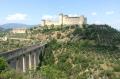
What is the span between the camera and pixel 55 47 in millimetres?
79375

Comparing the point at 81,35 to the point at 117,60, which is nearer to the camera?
the point at 117,60

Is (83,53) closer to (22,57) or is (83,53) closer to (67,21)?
(22,57)

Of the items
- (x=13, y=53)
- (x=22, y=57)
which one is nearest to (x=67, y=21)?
(x=22, y=57)

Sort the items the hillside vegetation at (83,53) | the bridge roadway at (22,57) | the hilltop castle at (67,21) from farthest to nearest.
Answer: the hilltop castle at (67,21) < the hillside vegetation at (83,53) < the bridge roadway at (22,57)

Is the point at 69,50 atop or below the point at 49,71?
below

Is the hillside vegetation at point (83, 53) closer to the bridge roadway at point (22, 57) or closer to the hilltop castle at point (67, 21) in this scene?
the bridge roadway at point (22, 57)

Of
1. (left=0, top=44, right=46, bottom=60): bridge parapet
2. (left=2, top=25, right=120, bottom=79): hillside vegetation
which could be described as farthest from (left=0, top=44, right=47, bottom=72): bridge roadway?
(left=2, top=25, right=120, bottom=79): hillside vegetation

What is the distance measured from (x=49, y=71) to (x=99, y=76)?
30435 millimetres

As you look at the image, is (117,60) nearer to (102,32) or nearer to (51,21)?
(102,32)

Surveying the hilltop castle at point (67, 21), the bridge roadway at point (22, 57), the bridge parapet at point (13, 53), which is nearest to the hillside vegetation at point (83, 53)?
the bridge roadway at point (22, 57)

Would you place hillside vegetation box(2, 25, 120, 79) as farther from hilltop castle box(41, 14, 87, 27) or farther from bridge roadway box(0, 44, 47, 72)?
hilltop castle box(41, 14, 87, 27)

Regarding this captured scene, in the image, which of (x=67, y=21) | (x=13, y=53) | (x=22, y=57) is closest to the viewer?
(x=13, y=53)

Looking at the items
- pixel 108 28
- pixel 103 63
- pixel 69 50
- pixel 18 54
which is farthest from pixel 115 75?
pixel 108 28

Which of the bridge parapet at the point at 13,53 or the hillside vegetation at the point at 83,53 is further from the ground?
the bridge parapet at the point at 13,53
